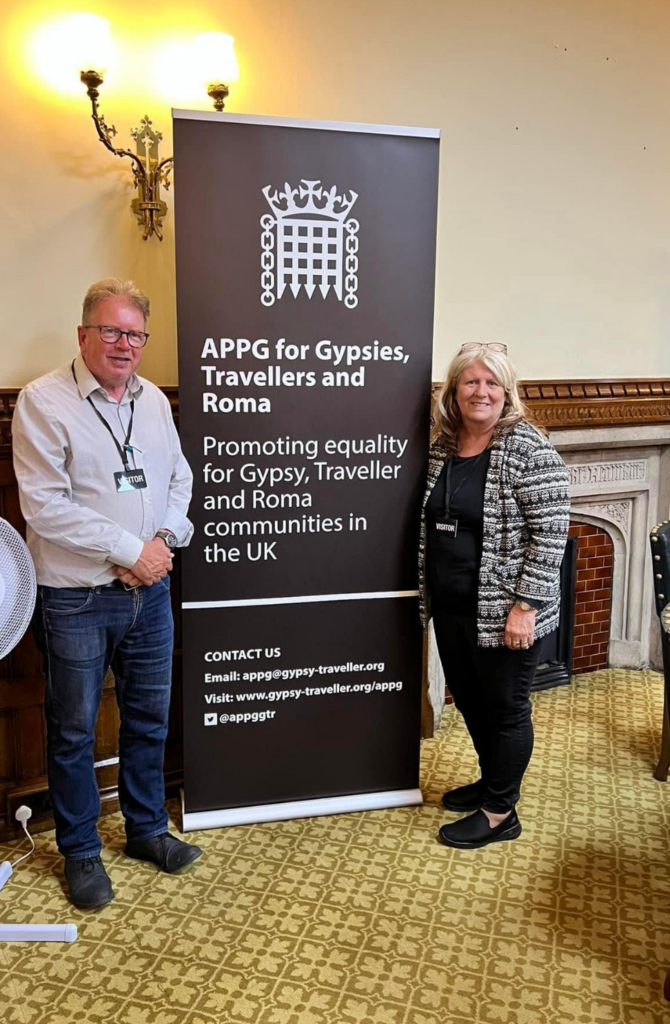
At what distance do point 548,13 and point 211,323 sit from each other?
2.07 metres

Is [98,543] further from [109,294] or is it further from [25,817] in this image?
[25,817]

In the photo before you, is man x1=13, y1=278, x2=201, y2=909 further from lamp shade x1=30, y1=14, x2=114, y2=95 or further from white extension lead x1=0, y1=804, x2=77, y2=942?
lamp shade x1=30, y1=14, x2=114, y2=95

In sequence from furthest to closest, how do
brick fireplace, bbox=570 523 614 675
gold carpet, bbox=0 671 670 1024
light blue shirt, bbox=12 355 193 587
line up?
brick fireplace, bbox=570 523 614 675 → light blue shirt, bbox=12 355 193 587 → gold carpet, bbox=0 671 670 1024

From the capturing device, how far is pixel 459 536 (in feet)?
8.34

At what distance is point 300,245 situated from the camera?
250 centimetres

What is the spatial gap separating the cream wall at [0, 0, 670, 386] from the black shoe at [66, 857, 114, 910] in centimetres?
145

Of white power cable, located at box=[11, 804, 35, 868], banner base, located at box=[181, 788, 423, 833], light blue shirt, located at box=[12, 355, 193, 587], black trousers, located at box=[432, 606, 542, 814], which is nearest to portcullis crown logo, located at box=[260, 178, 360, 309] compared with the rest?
light blue shirt, located at box=[12, 355, 193, 587]

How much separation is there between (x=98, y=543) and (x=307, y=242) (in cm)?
109

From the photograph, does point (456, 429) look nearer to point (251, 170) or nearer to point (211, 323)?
point (211, 323)

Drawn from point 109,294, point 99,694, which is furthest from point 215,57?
point 99,694

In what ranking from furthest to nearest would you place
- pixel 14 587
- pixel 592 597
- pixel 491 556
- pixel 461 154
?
pixel 592 597 → pixel 461 154 → pixel 491 556 → pixel 14 587

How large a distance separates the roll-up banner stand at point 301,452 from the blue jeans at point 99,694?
16cm

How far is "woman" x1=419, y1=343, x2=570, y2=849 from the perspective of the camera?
243 centimetres

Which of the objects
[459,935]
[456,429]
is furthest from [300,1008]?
[456,429]
